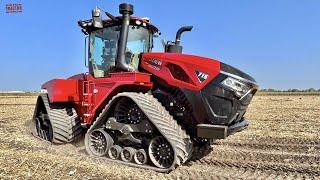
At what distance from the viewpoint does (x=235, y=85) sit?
7461 millimetres

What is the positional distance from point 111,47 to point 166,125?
2678 millimetres

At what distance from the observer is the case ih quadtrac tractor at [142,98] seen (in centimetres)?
747

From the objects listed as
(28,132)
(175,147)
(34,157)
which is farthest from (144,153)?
(28,132)

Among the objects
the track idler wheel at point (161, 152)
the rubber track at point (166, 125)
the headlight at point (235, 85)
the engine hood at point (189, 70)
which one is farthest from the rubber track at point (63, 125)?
the headlight at point (235, 85)

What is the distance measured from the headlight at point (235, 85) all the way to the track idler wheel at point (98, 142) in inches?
Answer: 108

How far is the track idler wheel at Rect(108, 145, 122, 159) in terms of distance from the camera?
8.25m

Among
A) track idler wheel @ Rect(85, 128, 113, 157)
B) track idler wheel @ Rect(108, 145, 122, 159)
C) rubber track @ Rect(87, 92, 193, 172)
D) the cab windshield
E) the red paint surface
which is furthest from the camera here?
the cab windshield

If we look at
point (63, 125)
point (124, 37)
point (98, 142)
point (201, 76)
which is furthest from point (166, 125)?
point (63, 125)

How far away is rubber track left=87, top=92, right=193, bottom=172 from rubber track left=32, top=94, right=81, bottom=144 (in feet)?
7.50

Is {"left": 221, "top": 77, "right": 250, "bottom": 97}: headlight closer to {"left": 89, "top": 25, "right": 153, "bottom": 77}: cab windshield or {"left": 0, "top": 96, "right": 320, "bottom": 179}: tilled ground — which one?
→ {"left": 0, "top": 96, "right": 320, "bottom": 179}: tilled ground

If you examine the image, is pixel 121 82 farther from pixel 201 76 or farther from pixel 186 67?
pixel 201 76

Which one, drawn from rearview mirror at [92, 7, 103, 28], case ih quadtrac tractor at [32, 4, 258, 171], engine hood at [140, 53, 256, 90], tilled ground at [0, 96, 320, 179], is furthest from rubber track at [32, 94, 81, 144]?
engine hood at [140, 53, 256, 90]

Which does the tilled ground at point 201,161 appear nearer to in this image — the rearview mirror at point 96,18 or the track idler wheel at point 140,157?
the track idler wheel at point 140,157

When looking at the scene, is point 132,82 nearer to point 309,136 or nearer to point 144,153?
point 144,153
